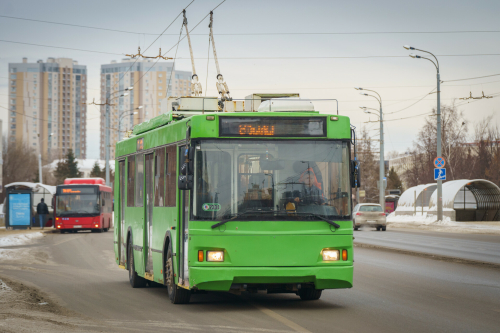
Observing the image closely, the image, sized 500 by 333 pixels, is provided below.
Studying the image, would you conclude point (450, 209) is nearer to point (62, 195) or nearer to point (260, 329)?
point (62, 195)

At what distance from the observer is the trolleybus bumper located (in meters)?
9.47

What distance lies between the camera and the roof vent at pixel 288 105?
10.5 m

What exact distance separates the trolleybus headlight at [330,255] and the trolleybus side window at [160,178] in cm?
285

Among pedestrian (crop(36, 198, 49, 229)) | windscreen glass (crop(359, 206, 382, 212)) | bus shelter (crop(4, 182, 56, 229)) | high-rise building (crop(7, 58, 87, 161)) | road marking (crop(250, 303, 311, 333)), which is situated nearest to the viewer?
road marking (crop(250, 303, 311, 333))

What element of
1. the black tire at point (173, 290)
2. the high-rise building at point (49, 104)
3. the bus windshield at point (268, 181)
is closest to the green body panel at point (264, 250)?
the bus windshield at point (268, 181)

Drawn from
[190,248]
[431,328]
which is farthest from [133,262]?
[431,328]

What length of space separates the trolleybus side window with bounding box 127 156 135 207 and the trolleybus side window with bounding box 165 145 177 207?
277 cm

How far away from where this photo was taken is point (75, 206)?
43188mm

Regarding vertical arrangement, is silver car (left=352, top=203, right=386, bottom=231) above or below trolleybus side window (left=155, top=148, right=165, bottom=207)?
below

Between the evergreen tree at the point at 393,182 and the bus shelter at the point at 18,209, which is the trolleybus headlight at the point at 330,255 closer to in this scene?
the bus shelter at the point at 18,209

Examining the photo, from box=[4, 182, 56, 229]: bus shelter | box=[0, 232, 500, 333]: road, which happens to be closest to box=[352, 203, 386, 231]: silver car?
box=[4, 182, 56, 229]: bus shelter

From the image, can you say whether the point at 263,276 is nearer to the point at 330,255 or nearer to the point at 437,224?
the point at 330,255

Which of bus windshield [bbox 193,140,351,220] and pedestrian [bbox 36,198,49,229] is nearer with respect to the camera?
bus windshield [bbox 193,140,351,220]

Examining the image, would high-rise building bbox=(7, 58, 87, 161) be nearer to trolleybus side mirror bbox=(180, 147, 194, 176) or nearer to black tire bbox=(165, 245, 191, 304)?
black tire bbox=(165, 245, 191, 304)
